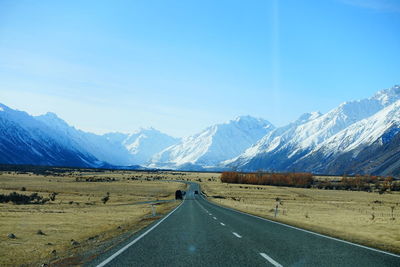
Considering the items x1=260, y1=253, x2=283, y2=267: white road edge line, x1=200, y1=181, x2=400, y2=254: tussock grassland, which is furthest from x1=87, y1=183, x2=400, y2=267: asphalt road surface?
x1=200, y1=181, x2=400, y2=254: tussock grassland

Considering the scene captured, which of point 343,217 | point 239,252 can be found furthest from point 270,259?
point 343,217

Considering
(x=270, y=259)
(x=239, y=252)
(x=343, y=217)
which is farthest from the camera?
(x=343, y=217)

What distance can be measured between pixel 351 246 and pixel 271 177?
170635mm

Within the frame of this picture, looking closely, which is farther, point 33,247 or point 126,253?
point 33,247

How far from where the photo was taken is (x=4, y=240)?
61.0 feet

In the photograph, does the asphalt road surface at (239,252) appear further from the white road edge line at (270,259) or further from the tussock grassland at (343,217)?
the tussock grassland at (343,217)

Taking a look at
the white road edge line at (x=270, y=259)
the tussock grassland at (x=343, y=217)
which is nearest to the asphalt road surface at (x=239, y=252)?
the white road edge line at (x=270, y=259)

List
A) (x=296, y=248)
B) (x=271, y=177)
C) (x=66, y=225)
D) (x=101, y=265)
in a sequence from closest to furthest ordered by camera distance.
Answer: (x=101, y=265) < (x=296, y=248) < (x=66, y=225) < (x=271, y=177)

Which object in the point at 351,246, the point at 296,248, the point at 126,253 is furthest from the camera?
the point at 351,246

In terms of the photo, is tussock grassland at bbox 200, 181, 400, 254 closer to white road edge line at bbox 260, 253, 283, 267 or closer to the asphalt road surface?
the asphalt road surface

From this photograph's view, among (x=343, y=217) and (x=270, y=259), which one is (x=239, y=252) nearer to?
(x=270, y=259)

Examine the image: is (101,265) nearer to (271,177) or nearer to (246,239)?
(246,239)

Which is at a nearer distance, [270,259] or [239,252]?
[270,259]

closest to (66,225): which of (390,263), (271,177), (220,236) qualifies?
(220,236)
